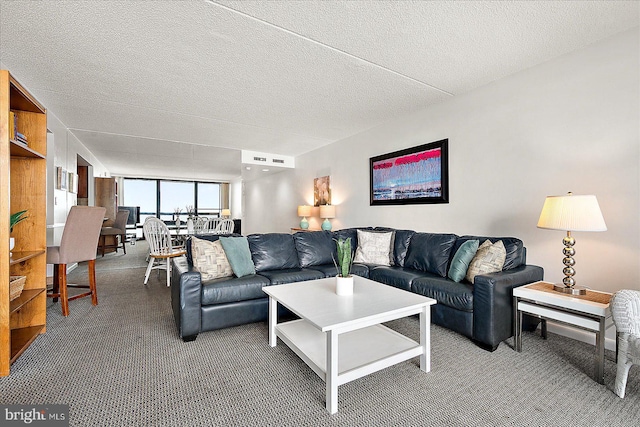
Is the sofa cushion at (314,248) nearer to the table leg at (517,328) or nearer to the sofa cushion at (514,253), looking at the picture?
the sofa cushion at (514,253)

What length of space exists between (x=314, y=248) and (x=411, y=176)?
67.7 inches

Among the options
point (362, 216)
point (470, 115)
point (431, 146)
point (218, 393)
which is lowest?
point (218, 393)

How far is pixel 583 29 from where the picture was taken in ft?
7.54

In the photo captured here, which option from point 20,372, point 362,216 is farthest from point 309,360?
point 362,216

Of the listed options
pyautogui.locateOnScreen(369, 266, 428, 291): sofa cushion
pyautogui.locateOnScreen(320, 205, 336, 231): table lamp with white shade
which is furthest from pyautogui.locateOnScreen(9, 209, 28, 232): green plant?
pyautogui.locateOnScreen(320, 205, 336, 231): table lamp with white shade

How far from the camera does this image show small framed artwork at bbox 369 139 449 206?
375 centimetres

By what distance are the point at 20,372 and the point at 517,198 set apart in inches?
166

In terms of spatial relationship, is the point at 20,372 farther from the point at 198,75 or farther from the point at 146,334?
the point at 198,75

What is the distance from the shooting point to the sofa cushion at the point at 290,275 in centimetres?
288

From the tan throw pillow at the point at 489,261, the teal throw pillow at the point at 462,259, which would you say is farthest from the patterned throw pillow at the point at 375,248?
the tan throw pillow at the point at 489,261

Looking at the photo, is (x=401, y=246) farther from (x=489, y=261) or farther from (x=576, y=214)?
(x=576, y=214)

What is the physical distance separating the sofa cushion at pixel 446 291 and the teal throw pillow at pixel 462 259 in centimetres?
7

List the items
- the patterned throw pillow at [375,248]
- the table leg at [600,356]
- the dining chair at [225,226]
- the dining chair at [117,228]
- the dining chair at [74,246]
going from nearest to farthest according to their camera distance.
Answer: the table leg at [600,356]
the dining chair at [74,246]
the patterned throw pillow at [375,248]
the dining chair at [225,226]
the dining chair at [117,228]

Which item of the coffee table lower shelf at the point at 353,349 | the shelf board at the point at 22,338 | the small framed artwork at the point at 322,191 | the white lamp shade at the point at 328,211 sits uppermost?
the small framed artwork at the point at 322,191
